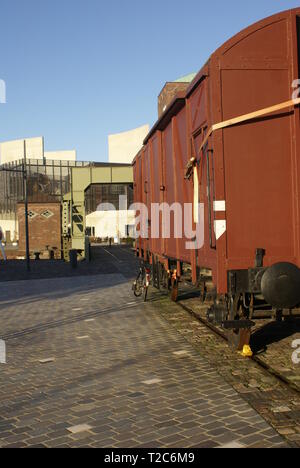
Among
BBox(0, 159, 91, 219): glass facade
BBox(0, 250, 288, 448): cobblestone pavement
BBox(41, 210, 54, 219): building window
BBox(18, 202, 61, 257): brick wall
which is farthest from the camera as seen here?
BBox(0, 159, 91, 219): glass facade

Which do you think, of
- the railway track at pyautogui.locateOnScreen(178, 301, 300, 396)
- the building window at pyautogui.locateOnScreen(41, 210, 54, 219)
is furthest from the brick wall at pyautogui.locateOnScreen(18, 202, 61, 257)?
the railway track at pyautogui.locateOnScreen(178, 301, 300, 396)

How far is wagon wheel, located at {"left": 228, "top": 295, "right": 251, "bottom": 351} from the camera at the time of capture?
6.75 meters

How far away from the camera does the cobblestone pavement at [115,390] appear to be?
4508mm

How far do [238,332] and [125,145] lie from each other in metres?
98.3

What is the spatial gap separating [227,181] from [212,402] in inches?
109

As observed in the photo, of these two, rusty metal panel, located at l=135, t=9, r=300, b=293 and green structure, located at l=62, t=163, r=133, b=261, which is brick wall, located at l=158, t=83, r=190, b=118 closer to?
green structure, located at l=62, t=163, r=133, b=261

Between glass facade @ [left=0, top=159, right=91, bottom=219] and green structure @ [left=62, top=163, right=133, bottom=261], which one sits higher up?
glass facade @ [left=0, top=159, right=91, bottom=219]

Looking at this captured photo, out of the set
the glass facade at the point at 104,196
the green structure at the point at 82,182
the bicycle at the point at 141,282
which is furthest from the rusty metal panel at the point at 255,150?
the glass facade at the point at 104,196

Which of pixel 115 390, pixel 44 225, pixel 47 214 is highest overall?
pixel 47 214

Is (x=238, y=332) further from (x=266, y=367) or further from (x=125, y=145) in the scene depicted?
(x=125, y=145)

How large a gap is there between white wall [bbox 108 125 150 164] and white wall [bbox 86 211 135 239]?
27.2m

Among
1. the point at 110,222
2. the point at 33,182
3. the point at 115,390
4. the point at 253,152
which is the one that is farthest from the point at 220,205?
the point at 33,182

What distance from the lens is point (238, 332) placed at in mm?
7430
